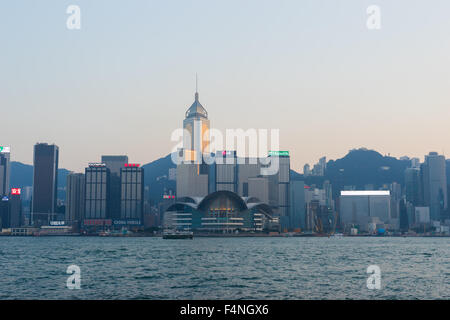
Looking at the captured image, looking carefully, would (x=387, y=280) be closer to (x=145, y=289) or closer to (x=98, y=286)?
(x=145, y=289)
